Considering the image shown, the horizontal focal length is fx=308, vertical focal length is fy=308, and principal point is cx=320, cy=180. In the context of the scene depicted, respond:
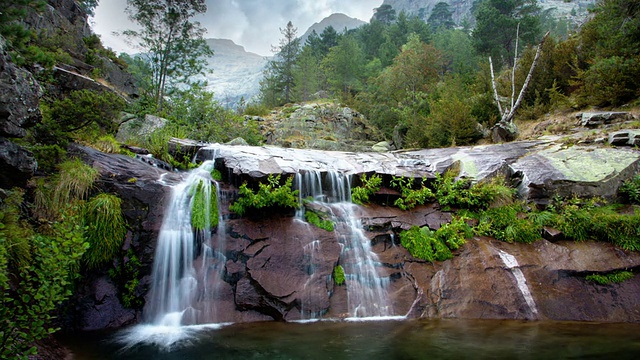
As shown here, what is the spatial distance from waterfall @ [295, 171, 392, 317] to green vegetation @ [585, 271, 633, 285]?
4.50 m

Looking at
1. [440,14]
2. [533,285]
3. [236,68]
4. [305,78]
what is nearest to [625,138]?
[533,285]

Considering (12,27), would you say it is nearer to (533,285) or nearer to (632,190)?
(533,285)

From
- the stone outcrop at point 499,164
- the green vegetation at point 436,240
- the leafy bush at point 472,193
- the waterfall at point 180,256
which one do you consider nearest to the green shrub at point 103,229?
the waterfall at point 180,256

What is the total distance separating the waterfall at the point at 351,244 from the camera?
646 cm

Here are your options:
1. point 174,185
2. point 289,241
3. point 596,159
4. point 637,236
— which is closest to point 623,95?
point 596,159

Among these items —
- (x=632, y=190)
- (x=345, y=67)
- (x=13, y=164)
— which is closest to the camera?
(x=13, y=164)

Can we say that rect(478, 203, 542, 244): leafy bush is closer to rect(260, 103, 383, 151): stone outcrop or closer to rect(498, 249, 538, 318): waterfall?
rect(498, 249, 538, 318): waterfall

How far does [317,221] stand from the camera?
7715mm

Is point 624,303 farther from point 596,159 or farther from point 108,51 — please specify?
point 108,51

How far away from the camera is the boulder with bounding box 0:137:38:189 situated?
4441 mm

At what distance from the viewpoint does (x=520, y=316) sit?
20.4 ft

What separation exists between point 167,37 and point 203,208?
18.8 m

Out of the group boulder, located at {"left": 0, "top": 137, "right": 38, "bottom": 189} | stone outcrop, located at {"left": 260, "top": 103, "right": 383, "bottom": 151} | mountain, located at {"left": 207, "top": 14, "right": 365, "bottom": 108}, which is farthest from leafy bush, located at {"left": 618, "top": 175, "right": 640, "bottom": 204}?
mountain, located at {"left": 207, "top": 14, "right": 365, "bottom": 108}

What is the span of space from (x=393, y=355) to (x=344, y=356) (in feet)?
2.37
